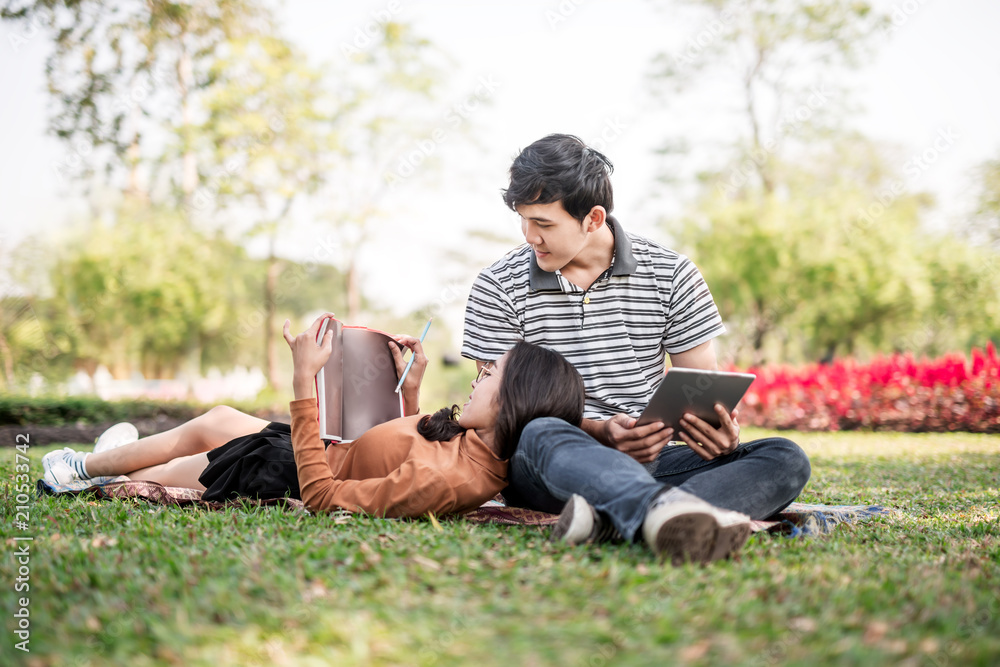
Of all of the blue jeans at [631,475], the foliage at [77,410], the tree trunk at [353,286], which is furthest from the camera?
the tree trunk at [353,286]

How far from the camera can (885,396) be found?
31.1ft

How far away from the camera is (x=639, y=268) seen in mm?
3389

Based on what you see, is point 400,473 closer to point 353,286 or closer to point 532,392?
point 532,392

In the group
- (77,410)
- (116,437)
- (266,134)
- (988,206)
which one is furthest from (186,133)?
(988,206)

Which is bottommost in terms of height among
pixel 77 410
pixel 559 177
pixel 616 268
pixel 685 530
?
pixel 77 410

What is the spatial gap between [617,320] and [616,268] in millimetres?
241

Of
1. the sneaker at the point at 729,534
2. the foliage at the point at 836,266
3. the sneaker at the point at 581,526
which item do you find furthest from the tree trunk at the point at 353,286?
the sneaker at the point at 729,534

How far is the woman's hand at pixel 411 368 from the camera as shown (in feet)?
10.8

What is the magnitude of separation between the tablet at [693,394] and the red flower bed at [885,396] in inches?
305

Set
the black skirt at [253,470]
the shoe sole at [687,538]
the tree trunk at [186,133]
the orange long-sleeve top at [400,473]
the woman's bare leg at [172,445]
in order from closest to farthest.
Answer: the shoe sole at [687,538], the orange long-sleeve top at [400,473], the black skirt at [253,470], the woman's bare leg at [172,445], the tree trunk at [186,133]

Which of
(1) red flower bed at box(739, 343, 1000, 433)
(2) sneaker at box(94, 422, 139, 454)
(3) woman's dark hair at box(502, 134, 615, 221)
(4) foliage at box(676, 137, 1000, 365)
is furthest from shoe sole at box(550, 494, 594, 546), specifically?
(4) foliage at box(676, 137, 1000, 365)

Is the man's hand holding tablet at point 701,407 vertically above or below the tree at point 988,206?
below

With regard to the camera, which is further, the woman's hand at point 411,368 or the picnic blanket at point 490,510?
the woman's hand at point 411,368

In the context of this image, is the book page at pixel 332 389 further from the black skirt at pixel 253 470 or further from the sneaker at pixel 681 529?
the sneaker at pixel 681 529
